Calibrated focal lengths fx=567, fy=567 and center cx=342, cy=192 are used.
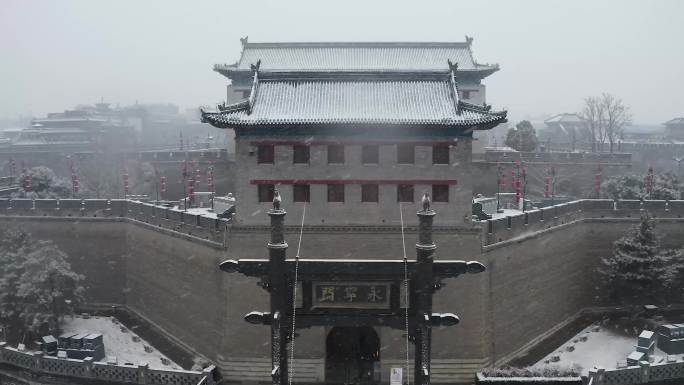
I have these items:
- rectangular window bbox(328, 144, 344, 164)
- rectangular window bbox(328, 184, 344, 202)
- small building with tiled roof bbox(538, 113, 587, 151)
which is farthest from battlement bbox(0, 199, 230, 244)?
small building with tiled roof bbox(538, 113, 587, 151)

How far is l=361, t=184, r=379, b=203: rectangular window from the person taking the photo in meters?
19.1

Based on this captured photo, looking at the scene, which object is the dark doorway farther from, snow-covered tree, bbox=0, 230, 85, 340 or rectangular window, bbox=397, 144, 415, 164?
snow-covered tree, bbox=0, 230, 85, 340

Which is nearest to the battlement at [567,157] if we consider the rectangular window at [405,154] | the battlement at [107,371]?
the rectangular window at [405,154]

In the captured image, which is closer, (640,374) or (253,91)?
(640,374)

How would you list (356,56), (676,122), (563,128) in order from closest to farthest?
(356,56) → (676,122) → (563,128)

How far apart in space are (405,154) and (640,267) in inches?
467

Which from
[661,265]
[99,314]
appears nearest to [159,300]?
[99,314]

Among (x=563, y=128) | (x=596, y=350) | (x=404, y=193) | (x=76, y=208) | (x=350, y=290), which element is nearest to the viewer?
(x=350, y=290)

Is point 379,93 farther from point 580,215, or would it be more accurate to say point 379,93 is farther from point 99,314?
point 99,314

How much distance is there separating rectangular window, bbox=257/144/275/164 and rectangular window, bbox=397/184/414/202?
4.40 m

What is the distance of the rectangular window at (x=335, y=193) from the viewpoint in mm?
19109

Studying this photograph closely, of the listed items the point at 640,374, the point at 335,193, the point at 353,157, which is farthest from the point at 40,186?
the point at 640,374

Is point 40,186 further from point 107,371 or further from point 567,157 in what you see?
point 567,157

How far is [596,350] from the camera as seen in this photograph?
69.7 feet
